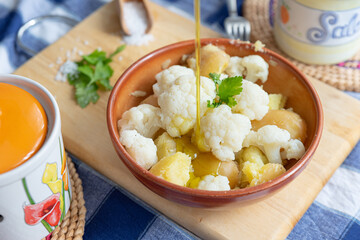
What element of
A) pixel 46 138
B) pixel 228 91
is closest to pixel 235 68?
pixel 228 91

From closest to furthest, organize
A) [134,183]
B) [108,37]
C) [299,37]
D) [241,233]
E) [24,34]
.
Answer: [241,233] → [134,183] → [299,37] → [108,37] → [24,34]

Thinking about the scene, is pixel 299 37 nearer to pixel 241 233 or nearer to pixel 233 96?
pixel 233 96

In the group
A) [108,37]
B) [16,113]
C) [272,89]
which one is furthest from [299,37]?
[16,113]

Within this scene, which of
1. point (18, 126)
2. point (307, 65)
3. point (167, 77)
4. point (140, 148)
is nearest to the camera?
point (18, 126)

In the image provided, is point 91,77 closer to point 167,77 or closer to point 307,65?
point 167,77

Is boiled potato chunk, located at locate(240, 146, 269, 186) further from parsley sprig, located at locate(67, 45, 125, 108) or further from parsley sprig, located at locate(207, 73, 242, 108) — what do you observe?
parsley sprig, located at locate(67, 45, 125, 108)

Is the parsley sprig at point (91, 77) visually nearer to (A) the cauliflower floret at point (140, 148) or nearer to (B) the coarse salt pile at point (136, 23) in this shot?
(B) the coarse salt pile at point (136, 23)

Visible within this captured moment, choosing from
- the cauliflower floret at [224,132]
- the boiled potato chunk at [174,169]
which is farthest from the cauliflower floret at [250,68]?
the boiled potato chunk at [174,169]
